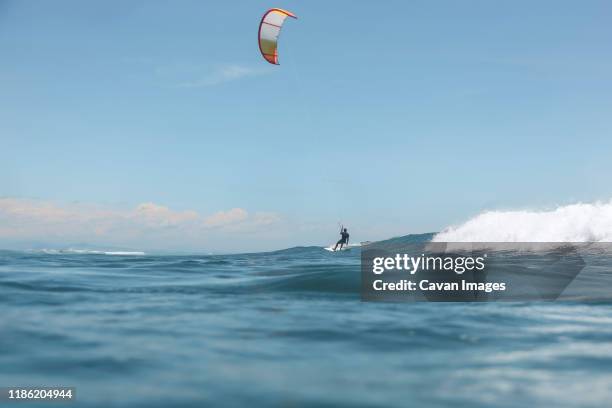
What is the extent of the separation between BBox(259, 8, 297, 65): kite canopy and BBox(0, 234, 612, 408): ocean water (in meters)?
19.0

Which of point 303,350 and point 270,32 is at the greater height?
point 270,32

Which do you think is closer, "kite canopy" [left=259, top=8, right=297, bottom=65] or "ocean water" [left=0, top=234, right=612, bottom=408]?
"ocean water" [left=0, top=234, right=612, bottom=408]

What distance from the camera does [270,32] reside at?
29.0 meters

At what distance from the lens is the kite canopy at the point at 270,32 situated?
28.1 m

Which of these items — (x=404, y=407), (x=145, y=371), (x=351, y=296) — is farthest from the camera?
(x=351, y=296)

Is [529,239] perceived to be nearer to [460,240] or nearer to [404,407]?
[460,240]

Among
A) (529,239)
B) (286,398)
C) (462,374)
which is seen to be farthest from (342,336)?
(529,239)

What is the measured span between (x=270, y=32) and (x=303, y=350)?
24.4m

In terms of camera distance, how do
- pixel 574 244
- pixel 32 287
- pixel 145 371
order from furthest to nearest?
pixel 574 244 → pixel 32 287 → pixel 145 371

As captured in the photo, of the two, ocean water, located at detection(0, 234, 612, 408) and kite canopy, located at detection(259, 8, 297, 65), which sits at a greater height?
kite canopy, located at detection(259, 8, 297, 65)

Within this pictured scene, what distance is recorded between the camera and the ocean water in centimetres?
596

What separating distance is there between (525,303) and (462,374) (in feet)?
24.3

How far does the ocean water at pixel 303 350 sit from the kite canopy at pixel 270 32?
19.0 metres

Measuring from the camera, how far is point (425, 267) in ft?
67.9
